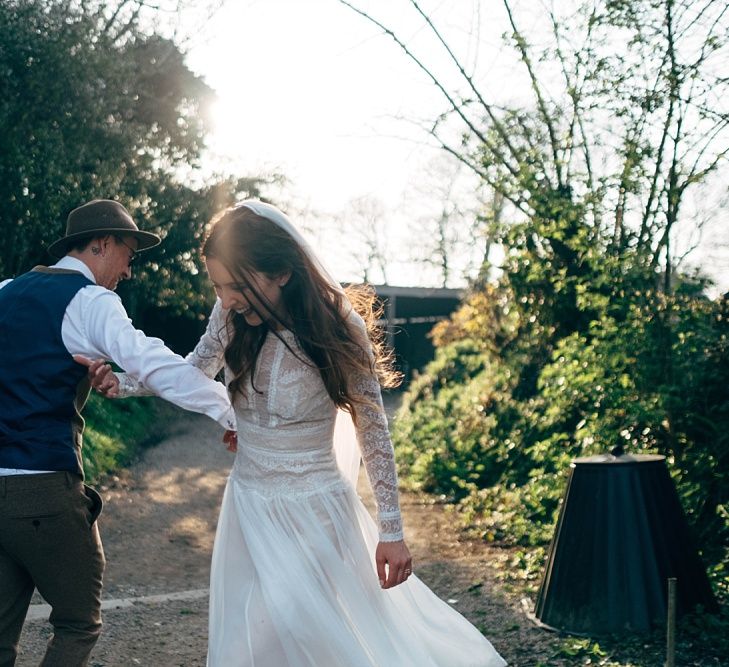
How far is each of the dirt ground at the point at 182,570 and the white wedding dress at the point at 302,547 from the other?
1.80 meters

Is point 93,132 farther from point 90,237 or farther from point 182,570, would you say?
point 90,237

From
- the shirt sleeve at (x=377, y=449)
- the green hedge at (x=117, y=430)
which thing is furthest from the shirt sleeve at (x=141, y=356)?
the green hedge at (x=117, y=430)

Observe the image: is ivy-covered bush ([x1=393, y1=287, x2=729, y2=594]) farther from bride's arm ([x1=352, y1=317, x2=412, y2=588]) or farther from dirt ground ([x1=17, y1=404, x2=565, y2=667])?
bride's arm ([x1=352, y1=317, x2=412, y2=588])

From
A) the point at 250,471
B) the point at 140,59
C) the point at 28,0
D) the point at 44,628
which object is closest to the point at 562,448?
the point at 44,628

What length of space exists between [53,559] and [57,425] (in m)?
0.45

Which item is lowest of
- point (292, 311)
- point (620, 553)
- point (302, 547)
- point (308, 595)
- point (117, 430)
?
point (117, 430)

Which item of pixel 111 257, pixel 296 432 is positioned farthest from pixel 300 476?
pixel 111 257

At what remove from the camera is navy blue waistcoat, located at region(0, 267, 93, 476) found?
3.12 meters

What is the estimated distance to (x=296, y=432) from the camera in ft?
10.1

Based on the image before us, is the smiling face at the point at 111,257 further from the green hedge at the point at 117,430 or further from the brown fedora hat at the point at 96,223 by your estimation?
the green hedge at the point at 117,430

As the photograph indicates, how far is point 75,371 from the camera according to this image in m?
3.21

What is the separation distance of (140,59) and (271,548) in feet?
50.7

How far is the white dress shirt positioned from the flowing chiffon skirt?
0.33 metres

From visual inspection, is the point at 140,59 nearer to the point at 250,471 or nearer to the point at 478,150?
the point at 478,150
